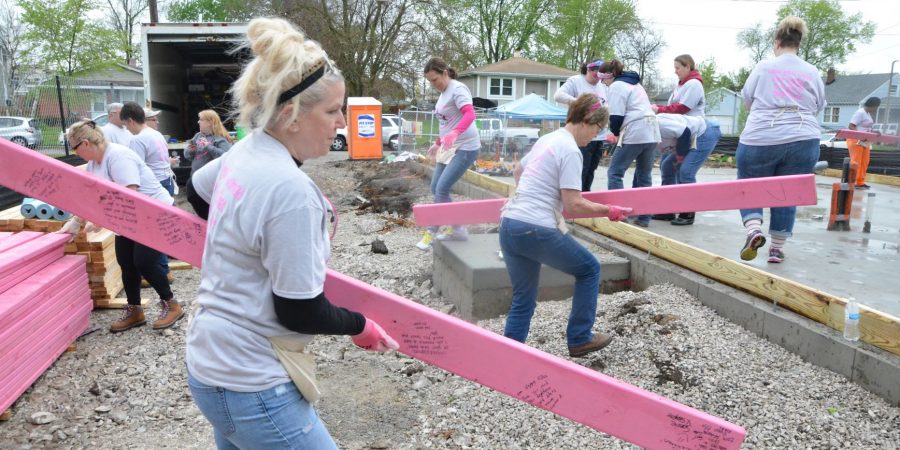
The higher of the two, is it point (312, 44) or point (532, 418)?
point (312, 44)

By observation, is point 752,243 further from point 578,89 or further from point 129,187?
point 129,187

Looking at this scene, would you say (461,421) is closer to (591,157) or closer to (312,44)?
(312,44)

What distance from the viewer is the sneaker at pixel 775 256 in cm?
526

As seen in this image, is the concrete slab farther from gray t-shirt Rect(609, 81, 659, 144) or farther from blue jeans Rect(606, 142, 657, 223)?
gray t-shirt Rect(609, 81, 659, 144)

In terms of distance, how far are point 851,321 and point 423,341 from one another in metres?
2.77

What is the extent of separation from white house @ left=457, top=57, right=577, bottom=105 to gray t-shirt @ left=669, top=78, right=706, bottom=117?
41315 millimetres

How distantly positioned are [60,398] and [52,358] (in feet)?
1.55

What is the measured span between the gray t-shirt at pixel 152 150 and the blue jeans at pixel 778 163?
5.57 meters

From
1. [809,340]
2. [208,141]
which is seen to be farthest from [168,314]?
[809,340]

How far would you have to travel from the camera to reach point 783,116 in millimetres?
4770

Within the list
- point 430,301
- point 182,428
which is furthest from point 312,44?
point 430,301

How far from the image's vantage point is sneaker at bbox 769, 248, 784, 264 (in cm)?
526

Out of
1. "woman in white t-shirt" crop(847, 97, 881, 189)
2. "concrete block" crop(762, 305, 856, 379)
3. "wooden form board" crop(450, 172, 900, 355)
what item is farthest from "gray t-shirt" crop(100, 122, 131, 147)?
"woman in white t-shirt" crop(847, 97, 881, 189)

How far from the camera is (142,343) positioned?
16.5 ft
